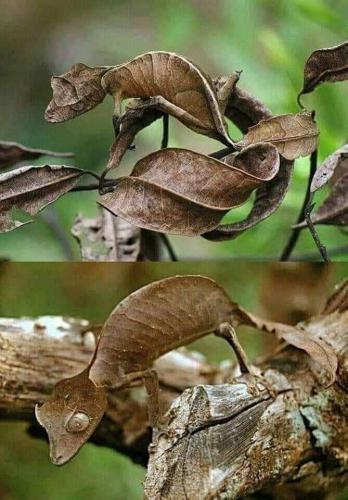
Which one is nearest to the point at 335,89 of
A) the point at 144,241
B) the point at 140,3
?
the point at 144,241

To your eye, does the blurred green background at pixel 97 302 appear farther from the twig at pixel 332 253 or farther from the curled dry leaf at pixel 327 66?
the curled dry leaf at pixel 327 66

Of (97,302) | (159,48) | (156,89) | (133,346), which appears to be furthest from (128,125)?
(159,48)

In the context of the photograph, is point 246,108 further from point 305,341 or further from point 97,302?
point 97,302

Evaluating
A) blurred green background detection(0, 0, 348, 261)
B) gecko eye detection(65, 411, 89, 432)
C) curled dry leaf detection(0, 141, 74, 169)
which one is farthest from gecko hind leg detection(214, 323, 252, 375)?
blurred green background detection(0, 0, 348, 261)

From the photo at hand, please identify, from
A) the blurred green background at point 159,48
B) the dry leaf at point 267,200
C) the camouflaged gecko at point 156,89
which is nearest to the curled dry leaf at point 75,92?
the camouflaged gecko at point 156,89

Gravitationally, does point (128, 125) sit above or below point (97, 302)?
above

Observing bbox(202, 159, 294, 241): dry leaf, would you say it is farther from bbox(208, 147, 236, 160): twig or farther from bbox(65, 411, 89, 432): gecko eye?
bbox(65, 411, 89, 432): gecko eye
